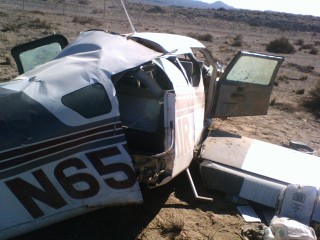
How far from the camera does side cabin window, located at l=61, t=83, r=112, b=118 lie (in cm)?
397

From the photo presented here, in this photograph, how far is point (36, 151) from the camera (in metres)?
3.68

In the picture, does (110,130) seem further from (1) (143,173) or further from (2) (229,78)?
(2) (229,78)

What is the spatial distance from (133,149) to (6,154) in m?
1.85

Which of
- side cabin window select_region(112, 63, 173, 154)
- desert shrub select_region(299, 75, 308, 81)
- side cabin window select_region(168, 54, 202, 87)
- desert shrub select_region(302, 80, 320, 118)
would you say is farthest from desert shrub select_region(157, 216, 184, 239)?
desert shrub select_region(299, 75, 308, 81)

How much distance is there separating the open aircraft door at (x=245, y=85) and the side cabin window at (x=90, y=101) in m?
3.64

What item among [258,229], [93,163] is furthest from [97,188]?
[258,229]

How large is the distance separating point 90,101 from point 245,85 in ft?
13.3

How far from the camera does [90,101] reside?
4.05 meters

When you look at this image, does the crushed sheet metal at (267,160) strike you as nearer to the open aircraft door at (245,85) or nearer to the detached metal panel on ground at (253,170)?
the detached metal panel on ground at (253,170)

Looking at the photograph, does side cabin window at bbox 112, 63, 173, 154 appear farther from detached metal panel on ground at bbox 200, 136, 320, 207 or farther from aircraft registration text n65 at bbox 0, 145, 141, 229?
detached metal panel on ground at bbox 200, 136, 320, 207

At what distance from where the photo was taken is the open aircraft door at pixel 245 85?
24.2ft

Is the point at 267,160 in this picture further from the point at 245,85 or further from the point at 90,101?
the point at 90,101

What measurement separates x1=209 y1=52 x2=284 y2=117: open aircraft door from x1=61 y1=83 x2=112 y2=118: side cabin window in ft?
11.9

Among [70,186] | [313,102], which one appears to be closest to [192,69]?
[70,186]
